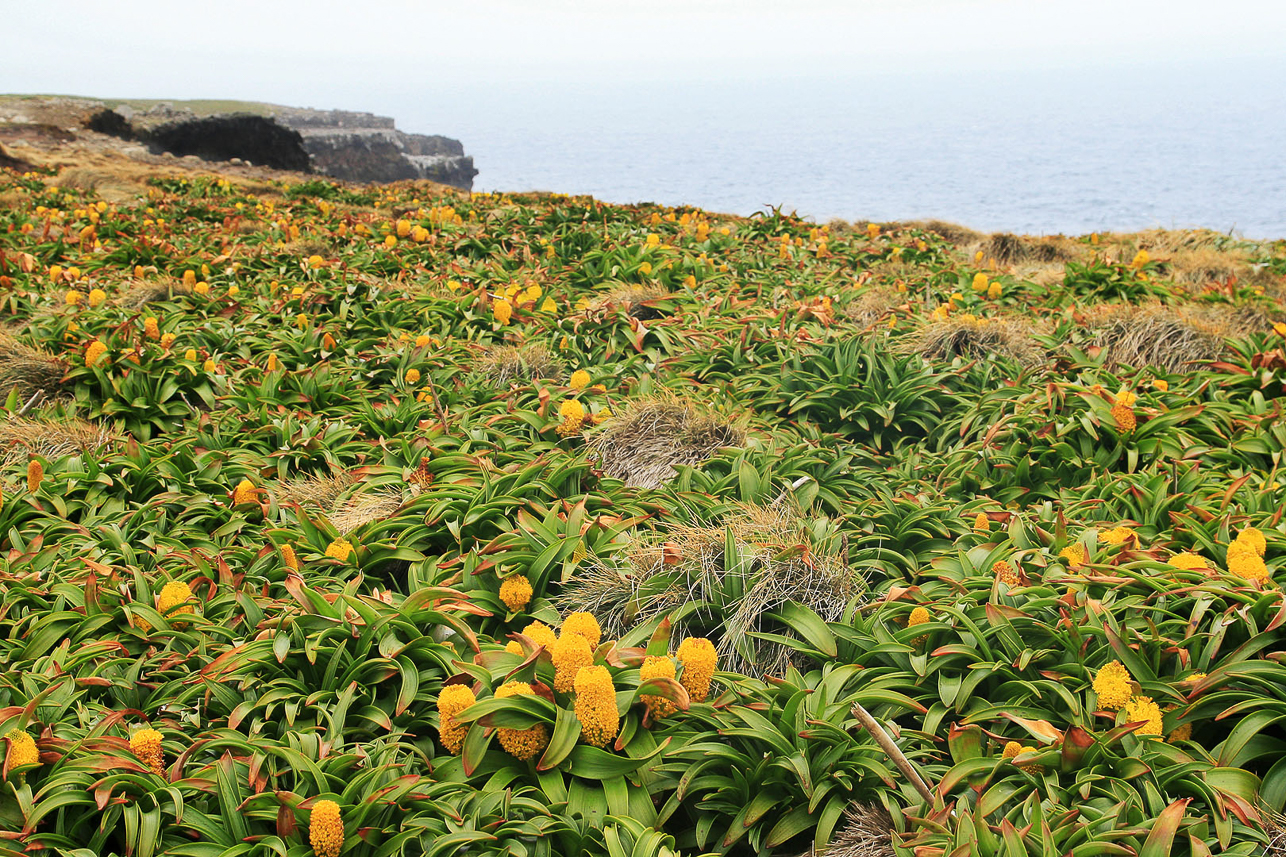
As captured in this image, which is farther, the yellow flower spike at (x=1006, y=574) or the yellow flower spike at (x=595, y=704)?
the yellow flower spike at (x=1006, y=574)

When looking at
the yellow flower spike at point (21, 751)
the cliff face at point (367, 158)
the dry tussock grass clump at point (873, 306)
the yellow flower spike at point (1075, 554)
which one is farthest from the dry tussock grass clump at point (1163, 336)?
the cliff face at point (367, 158)

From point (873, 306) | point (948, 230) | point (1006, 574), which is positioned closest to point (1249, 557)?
point (1006, 574)

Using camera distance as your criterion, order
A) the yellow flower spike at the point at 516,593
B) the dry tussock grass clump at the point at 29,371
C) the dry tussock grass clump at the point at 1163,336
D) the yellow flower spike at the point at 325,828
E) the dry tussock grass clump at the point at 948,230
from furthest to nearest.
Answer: the dry tussock grass clump at the point at 948,230 < the dry tussock grass clump at the point at 1163,336 < the dry tussock grass clump at the point at 29,371 < the yellow flower spike at the point at 516,593 < the yellow flower spike at the point at 325,828

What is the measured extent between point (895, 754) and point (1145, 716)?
74 cm

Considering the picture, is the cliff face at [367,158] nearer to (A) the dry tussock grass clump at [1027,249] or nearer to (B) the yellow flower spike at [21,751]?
(A) the dry tussock grass clump at [1027,249]

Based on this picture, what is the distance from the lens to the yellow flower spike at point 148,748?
6.73ft

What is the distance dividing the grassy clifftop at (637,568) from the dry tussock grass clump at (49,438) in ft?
0.08

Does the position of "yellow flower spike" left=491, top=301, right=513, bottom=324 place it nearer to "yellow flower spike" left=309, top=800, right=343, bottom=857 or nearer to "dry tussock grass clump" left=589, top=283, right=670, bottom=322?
"dry tussock grass clump" left=589, top=283, right=670, bottom=322

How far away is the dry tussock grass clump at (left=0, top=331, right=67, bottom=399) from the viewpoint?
454 centimetres

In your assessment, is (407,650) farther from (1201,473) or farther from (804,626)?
(1201,473)

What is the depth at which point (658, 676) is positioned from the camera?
2.13m

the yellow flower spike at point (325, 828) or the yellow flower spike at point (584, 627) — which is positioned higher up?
the yellow flower spike at point (584, 627)

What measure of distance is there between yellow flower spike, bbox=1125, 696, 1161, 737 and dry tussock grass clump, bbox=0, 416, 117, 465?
14.4ft

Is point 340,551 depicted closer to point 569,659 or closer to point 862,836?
point 569,659
